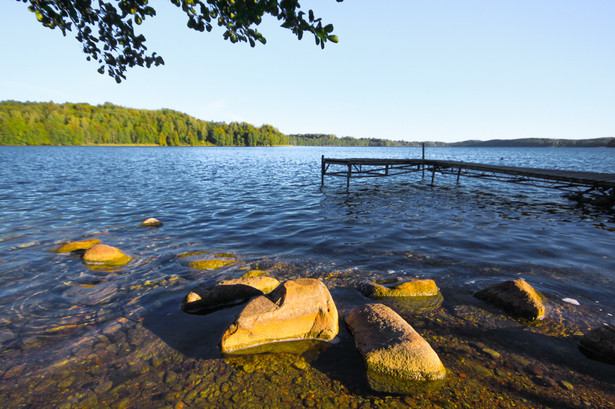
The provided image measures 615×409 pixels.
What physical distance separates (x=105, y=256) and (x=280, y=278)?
4.58 m

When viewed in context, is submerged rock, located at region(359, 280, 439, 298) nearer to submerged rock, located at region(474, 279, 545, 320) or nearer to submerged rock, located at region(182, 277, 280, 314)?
submerged rock, located at region(474, 279, 545, 320)

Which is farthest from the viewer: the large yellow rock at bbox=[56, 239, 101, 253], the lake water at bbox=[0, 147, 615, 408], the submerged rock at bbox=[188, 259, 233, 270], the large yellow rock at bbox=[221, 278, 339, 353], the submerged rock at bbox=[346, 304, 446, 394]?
the large yellow rock at bbox=[56, 239, 101, 253]

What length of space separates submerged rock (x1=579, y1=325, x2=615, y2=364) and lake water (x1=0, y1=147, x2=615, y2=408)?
6.0 inches

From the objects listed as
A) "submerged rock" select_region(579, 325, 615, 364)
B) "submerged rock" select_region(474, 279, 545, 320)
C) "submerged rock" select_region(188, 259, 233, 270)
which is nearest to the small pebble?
"submerged rock" select_region(579, 325, 615, 364)

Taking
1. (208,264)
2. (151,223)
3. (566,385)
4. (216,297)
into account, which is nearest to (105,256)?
(208,264)

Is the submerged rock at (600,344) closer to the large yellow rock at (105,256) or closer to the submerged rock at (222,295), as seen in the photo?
the submerged rock at (222,295)

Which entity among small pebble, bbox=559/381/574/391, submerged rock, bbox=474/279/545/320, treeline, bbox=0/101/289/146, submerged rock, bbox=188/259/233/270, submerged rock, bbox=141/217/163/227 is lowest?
submerged rock, bbox=188/259/233/270

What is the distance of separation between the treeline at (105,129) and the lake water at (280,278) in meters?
138

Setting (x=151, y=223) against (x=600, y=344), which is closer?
(x=600, y=344)

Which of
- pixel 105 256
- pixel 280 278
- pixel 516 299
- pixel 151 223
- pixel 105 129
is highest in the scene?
pixel 105 129

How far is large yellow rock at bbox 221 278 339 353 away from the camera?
13.1ft

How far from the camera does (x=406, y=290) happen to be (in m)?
5.50

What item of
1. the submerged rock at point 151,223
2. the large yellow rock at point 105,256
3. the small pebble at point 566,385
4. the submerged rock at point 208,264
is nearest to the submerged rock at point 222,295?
the submerged rock at point 208,264

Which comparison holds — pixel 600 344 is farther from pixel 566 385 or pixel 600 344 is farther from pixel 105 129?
pixel 105 129
